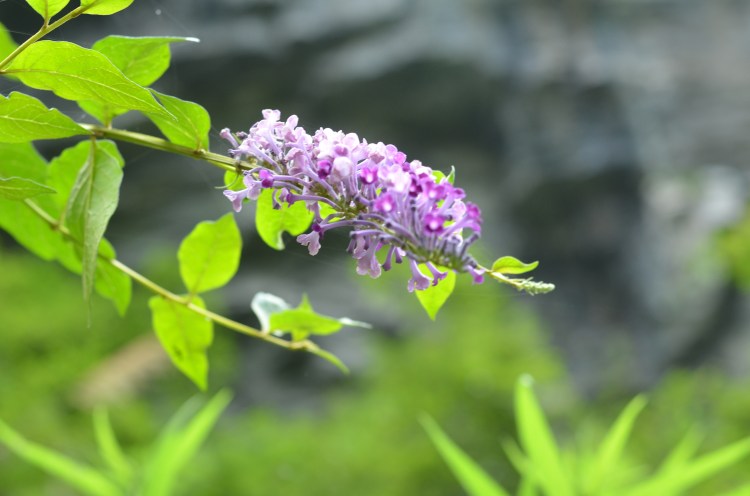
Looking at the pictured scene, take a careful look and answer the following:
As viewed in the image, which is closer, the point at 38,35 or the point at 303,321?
the point at 38,35

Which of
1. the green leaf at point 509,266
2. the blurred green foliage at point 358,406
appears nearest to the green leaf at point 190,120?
the green leaf at point 509,266

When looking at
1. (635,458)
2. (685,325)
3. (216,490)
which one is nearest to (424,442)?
(216,490)

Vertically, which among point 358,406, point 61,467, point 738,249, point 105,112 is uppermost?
point 738,249

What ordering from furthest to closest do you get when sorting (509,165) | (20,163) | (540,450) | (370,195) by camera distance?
(509,165) → (540,450) → (20,163) → (370,195)

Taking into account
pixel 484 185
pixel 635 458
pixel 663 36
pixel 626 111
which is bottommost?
pixel 635 458

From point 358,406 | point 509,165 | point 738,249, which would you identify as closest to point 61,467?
point 358,406

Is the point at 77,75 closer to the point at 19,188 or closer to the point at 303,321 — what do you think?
the point at 19,188

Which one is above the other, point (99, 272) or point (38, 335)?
point (38, 335)

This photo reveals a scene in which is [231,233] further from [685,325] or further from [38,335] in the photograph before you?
[685,325]
